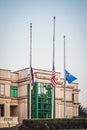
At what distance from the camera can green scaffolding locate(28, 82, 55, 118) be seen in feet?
179

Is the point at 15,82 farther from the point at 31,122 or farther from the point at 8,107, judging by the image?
the point at 31,122

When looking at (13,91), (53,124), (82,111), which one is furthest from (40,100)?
(82,111)

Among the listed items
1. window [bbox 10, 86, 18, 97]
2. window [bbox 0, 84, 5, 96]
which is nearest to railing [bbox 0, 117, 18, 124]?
window [bbox 0, 84, 5, 96]

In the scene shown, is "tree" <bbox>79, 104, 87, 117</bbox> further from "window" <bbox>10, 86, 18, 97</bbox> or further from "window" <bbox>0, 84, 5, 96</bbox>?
"window" <bbox>0, 84, 5, 96</bbox>

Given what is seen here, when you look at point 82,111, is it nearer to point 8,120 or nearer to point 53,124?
point 8,120

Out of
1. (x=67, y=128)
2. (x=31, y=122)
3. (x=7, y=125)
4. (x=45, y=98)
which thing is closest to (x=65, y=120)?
(x=67, y=128)

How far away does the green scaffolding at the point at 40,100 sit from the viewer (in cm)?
5450

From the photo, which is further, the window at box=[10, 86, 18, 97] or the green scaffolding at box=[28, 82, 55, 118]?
the window at box=[10, 86, 18, 97]

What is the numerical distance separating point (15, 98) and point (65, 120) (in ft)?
56.3

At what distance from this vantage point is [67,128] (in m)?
41.2

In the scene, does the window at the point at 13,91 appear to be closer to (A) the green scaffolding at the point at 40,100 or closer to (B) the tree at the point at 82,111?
(A) the green scaffolding at the point at 40,100

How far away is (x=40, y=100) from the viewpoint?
55.2 metres

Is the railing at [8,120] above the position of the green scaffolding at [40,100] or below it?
below

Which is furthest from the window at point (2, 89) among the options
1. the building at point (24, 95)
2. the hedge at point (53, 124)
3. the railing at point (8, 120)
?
the hedge at point (53, 124)
